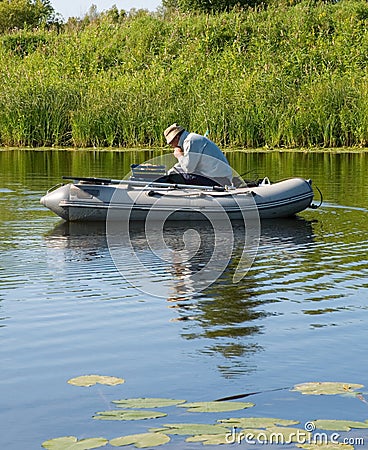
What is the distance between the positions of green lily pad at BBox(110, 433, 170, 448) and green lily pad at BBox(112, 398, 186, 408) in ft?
1.40

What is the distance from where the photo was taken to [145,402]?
4.55 metres

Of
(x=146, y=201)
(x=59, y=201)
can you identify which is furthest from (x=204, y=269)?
(x=59, y=201)

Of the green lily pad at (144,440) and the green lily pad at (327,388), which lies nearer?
the green lily pad at (144,440)

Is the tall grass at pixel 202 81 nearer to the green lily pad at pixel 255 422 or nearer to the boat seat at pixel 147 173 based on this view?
the boat seat at pixel 147 173

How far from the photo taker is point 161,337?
243 inches

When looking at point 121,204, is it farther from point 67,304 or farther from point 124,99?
point 124,99

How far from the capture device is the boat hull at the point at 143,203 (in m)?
11.4

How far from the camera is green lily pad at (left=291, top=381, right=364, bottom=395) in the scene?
15.8ft

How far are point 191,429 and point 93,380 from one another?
3.78ft

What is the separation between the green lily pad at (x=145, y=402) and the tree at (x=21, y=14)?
1369 inches

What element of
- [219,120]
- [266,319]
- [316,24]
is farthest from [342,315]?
[316,24]

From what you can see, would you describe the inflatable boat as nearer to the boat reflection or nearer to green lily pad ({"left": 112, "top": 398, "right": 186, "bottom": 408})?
the boat reflection

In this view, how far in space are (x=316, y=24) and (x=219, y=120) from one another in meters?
7.45

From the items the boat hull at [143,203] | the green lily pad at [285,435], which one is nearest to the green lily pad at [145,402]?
the green lily pad at [285,435]
